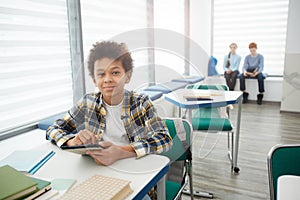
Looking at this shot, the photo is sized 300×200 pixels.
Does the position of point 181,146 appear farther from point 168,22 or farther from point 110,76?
point 168,22

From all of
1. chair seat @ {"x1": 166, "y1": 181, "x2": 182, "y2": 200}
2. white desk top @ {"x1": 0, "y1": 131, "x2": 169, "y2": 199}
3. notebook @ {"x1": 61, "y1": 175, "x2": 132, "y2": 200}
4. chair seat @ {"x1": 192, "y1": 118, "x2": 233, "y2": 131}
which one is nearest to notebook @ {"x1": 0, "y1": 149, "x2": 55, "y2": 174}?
white desk top @ {"x1": 0, "y1": 131, "x2": 169, "y2": 199}

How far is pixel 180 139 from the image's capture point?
1.50 meters

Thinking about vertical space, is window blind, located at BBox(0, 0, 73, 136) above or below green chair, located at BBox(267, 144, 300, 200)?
above

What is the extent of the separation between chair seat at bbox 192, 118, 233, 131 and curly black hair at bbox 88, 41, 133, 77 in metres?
1.29

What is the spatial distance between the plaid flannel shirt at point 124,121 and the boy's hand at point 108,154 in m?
0.14

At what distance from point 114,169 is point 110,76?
45 cm

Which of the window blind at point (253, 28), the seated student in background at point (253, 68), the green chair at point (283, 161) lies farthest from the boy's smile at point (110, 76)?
the window blind at point (253, 28)

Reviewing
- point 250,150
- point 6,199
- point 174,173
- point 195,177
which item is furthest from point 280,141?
point 6,199

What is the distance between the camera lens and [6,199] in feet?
2.41

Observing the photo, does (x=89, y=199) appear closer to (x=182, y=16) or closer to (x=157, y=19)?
(x=157, y=19)

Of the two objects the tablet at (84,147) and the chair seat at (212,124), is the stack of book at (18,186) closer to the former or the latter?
the tablet at (84,147)

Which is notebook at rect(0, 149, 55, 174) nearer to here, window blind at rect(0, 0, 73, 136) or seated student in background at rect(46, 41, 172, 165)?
seated student in background at rect(46, 41, 172, 165)

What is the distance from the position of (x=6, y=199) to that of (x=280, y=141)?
3.22m

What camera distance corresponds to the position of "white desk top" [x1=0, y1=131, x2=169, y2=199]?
0.90 m
